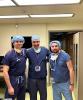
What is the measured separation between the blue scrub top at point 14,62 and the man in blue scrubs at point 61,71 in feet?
1.98

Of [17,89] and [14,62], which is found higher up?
[14,62]

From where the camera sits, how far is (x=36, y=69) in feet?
14.3

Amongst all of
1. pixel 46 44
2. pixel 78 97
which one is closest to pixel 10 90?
pixel 78 97

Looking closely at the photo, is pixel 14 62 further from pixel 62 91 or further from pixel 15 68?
pixel 62 91

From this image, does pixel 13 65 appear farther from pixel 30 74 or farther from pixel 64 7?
pixel 64 7

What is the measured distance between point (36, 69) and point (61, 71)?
Result: 0.43 metres

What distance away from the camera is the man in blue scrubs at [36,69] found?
14.4 ft

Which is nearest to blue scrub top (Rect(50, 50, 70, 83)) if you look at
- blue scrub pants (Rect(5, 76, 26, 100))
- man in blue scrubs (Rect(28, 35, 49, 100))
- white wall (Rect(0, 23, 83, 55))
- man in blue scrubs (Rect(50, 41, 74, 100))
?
man in blue scrubs (Rect(50, 41, 74, 100))

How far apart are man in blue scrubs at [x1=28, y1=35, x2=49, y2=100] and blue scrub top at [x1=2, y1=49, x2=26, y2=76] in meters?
0.30

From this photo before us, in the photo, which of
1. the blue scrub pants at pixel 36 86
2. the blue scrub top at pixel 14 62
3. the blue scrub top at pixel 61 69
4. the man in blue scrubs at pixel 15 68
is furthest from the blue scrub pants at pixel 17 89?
the blue scrub top at pixel 61 69

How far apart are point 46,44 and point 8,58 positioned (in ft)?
16.1

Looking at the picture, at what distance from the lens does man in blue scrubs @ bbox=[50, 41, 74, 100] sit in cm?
438

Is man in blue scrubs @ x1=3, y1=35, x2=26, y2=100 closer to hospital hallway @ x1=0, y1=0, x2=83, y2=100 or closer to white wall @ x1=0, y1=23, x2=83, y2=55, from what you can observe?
hospital hallway @ x1=0, y1=0, x2=83, y2=100

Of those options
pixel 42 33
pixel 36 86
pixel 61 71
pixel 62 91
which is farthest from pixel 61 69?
pixel 42 33
